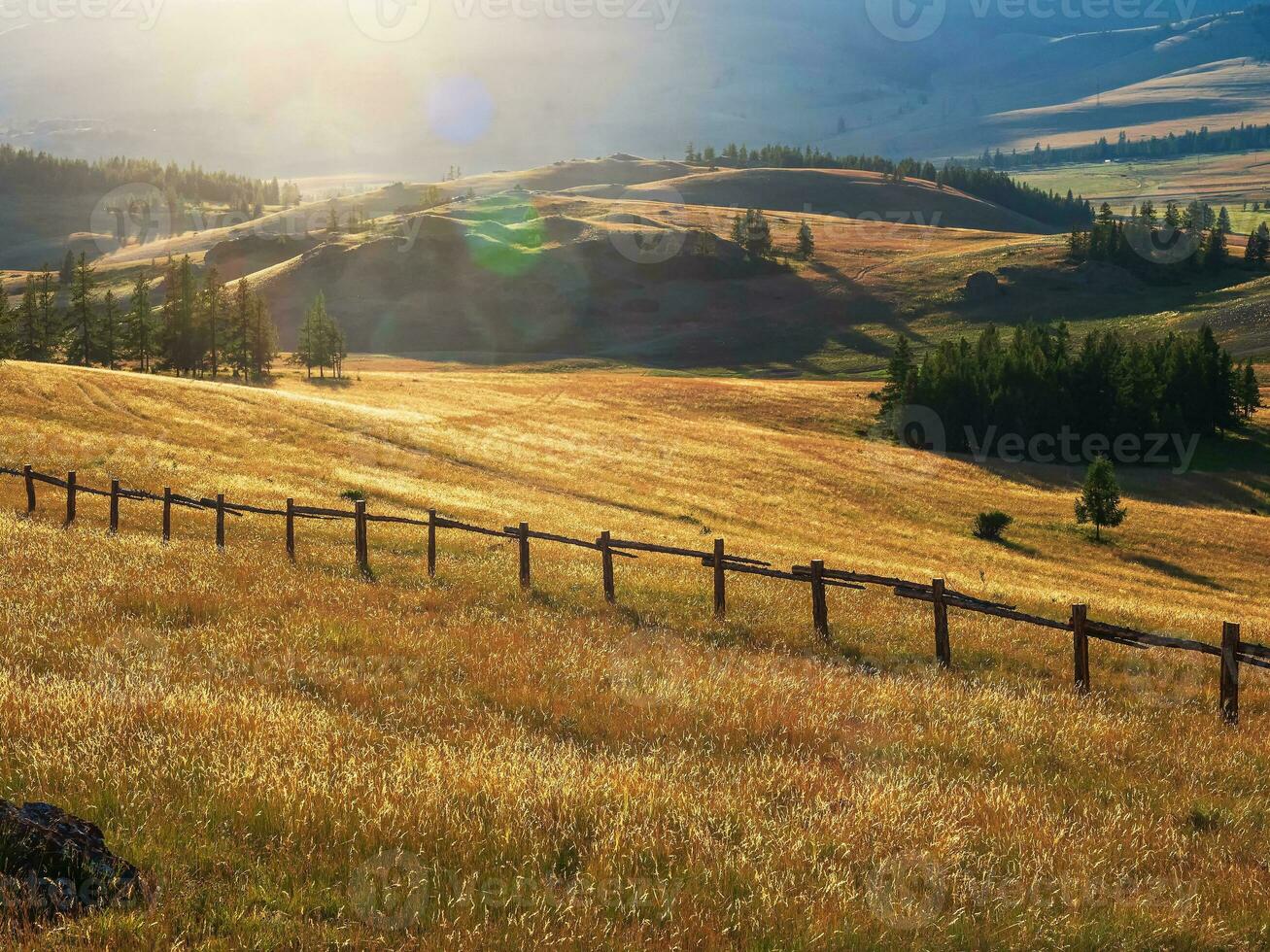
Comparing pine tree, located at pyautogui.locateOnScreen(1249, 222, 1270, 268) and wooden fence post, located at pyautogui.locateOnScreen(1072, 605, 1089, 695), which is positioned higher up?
pine tree, located at pyautogui.locateOnScreen(1249, 222, 1270, 268)

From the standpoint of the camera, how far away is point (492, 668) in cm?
1163

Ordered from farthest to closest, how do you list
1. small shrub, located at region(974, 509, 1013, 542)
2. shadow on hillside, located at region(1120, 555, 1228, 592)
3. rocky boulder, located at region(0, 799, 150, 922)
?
1. small shrub, located at region(974, 509, 1013, 542)
2. shadow on hillside, located at region(1120, 555, 1228, 592)
3. rocky boulder, located at region(0, 799, 150, 922)

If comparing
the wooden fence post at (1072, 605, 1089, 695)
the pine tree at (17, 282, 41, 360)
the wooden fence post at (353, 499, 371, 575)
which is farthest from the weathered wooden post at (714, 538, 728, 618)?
the pine tree at (17, 282, 41, 360)

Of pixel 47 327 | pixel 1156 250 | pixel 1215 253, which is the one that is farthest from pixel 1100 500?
pixel 1215 253

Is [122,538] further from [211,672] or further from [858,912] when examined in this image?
[858,912]

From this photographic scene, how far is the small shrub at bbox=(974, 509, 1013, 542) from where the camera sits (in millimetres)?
49719

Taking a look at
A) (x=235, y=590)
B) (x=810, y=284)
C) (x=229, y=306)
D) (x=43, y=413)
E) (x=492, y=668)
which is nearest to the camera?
(x=492, y=668)

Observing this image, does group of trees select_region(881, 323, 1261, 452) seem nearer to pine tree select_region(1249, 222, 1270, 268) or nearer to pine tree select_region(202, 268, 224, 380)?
pine tree select_region(202, 268, 224, 380)

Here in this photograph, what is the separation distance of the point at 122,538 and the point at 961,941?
802 inches

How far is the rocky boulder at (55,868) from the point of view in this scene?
4.84m

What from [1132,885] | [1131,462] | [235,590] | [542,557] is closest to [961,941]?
[1132,885]

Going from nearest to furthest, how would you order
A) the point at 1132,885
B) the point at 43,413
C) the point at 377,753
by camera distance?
the point at 1132,885
the point at 377,753
the point at 43,413

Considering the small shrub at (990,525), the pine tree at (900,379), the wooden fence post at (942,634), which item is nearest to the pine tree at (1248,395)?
the pine tree at (900,379)

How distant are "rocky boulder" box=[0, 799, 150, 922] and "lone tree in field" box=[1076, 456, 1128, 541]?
179ft
